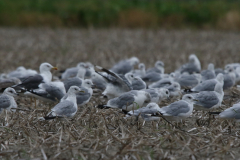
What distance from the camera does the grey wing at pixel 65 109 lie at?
5560 mm

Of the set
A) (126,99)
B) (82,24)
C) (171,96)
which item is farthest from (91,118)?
(82,24)

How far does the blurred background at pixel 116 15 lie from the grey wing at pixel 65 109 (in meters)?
14.7

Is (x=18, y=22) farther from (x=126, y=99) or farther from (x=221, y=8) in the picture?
(x=126, y=99)

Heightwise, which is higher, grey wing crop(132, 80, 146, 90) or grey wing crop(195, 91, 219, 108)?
grey wing crop(132, 80, 146, 90)

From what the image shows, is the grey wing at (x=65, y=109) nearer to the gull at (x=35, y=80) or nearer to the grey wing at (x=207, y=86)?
the gull at (x=35, y=80)

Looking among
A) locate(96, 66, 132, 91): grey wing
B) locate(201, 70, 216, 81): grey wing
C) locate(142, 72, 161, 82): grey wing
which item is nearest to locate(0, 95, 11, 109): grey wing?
locate(96, 66, 132, 91): grey wing

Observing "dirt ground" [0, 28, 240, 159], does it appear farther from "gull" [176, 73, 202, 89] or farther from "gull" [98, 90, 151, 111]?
"gull" [176, 73, 202, 89]

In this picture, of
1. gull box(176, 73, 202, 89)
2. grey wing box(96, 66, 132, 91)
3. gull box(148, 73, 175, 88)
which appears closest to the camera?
grey wing box(96, 66, 132, 91)

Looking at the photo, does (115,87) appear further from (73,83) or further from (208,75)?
(208,75)

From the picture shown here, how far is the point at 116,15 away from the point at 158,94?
14627mm

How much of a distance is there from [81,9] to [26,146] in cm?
1684

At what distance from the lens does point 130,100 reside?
635 cm

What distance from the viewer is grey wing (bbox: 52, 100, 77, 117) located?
18.2 feet

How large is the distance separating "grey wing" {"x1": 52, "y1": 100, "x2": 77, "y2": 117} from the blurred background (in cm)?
1465
